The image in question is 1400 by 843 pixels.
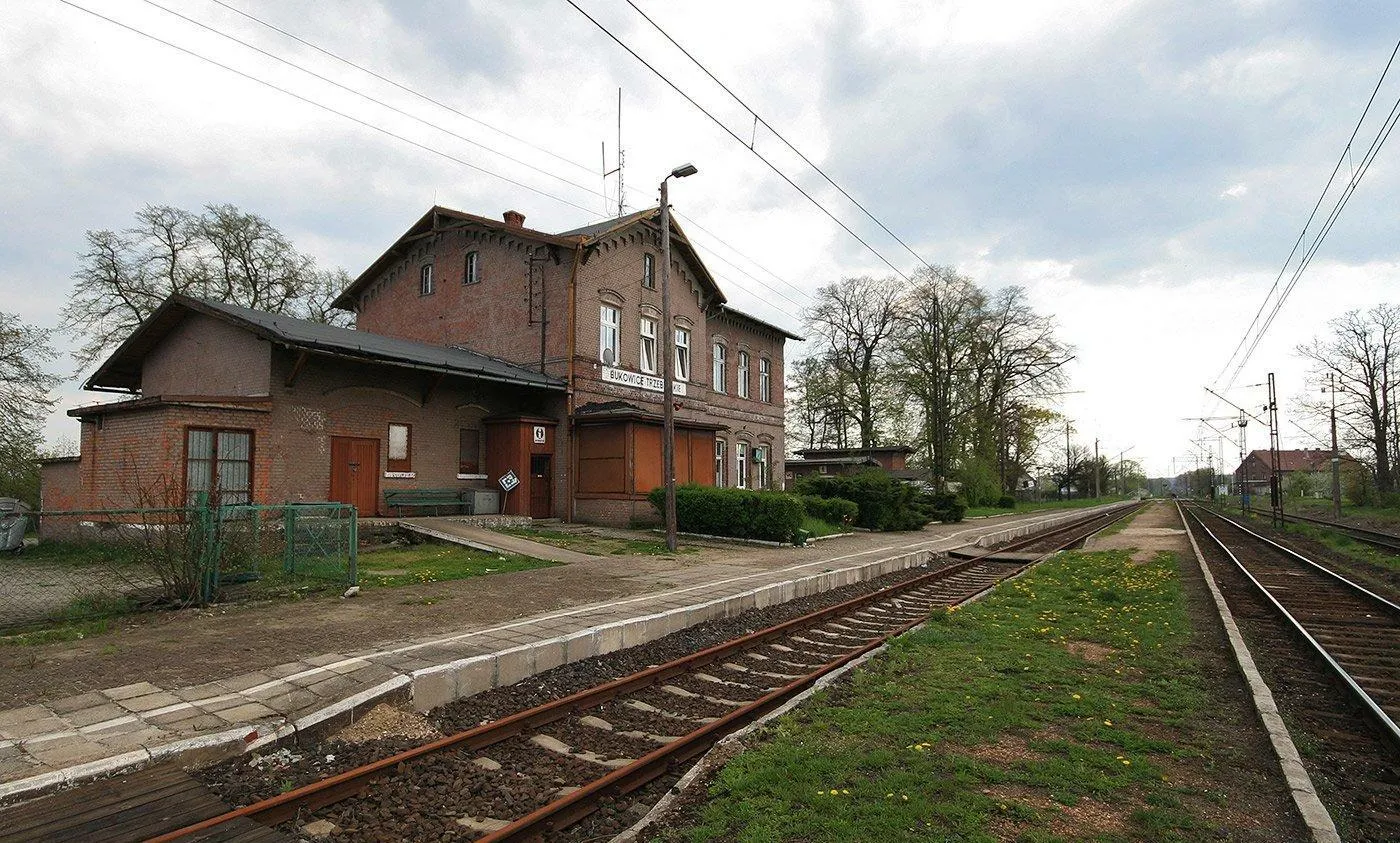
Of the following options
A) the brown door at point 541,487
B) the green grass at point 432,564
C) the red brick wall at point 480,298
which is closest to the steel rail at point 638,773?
the green grass at point 432,564

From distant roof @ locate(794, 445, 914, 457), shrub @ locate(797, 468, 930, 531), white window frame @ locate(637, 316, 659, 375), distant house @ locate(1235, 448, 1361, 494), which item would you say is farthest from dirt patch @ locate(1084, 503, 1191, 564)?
distant house @ locate(1235, 448, 1361, 494)

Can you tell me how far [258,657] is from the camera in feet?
22.7

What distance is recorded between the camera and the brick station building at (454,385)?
52.4 ft

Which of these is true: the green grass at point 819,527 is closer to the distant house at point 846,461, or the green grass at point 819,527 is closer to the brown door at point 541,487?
the brown door at point 541,487

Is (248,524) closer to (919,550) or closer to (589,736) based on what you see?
(589,736)

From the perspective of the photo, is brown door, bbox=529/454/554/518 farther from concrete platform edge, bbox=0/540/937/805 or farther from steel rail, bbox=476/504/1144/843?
steel rail, bbox=476/504/1144/843

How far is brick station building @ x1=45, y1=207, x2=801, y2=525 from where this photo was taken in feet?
52.4

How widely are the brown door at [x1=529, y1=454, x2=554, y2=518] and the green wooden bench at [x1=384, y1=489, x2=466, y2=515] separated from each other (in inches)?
91.5

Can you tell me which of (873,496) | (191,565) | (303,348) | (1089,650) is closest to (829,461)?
(873,496)

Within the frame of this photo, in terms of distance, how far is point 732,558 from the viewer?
15992 millimetres

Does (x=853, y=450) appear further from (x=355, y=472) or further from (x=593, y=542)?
(x=355, y=472)

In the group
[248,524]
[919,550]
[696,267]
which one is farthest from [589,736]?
[696,267]

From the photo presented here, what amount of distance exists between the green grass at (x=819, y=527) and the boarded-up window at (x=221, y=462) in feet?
44.6

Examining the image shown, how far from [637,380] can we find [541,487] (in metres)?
5.23
